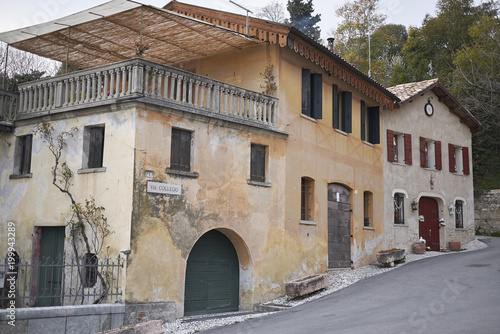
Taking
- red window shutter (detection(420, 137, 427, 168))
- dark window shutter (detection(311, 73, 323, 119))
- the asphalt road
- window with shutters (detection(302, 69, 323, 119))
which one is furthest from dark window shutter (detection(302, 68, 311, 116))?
red window shutter (detection(420, 137, 427, 168))

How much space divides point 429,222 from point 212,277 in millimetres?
13970

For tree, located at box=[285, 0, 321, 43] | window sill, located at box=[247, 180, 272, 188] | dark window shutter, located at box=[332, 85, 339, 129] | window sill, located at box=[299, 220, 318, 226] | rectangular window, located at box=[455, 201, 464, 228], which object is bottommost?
window sill, located at box=[299, 220, 318, 226]

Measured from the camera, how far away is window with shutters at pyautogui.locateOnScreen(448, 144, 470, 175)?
26.8 meters

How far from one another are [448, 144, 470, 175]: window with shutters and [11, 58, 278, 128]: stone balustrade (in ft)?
45.8

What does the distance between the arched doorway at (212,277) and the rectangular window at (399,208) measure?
417 inches

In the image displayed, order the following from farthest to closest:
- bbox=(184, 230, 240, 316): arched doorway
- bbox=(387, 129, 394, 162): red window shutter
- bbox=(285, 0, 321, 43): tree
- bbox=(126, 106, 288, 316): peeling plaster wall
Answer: bbox=(285, 0, 321, 43): tree < bbox=(387, 129, 394, 162): red window shutter < bbox=(184, 230, 240, 316): arched doorway < bbox=(126, 106, 288, 316): peeling plaster wall

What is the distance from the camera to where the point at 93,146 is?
45.8 feet

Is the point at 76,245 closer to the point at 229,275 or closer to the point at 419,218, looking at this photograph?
Result: the point at 229,275

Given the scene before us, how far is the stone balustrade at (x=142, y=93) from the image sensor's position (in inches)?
513

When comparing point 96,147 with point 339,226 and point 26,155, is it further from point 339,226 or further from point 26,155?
point 339,226

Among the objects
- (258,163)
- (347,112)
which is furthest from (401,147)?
(258,163)

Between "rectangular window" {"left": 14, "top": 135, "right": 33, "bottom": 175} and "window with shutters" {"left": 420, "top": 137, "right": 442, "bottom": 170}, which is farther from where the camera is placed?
"window with shutters" {"left": 420, "top": 137, "right": 442, "bottom": 170}

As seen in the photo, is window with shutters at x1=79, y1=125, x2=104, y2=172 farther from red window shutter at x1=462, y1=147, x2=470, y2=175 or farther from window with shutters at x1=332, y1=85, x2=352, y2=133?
red window shutter at x1=462, y1=147, x2=470, y2=175

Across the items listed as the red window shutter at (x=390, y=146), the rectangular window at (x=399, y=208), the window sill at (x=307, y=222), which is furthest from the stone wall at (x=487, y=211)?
the window sill at (x=307, y=222)
